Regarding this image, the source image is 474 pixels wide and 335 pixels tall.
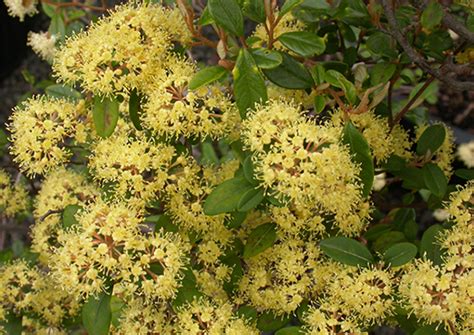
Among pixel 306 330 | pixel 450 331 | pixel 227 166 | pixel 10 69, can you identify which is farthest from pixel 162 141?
pixel 10 69

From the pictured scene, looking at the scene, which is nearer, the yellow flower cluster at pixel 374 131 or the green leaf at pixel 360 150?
the green leaf at pixel 360 150

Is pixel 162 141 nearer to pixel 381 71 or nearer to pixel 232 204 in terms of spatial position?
pixel 232 204

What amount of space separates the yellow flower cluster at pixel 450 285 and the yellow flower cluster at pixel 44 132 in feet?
2.77

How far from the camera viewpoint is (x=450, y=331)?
1.27m

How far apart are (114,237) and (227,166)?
44cm

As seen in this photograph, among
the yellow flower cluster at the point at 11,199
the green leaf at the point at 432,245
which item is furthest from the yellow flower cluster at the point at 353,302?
the yellow flower cluster at the point at 11,199

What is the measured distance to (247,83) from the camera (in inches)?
52.1

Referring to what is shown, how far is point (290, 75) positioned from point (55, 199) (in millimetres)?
762

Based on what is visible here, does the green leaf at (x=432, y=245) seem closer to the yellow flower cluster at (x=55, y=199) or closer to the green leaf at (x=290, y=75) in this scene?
the green leaf at (x=290, y=75)

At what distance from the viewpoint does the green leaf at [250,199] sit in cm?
131

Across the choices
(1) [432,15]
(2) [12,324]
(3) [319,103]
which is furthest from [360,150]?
(2) [12,324]

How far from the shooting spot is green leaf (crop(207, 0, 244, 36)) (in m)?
1.27

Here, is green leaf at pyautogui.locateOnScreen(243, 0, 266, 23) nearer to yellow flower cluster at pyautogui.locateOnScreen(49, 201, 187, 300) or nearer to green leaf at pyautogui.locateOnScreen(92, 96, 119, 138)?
green leaf at pyautogui.locateOnScreen(92, 96, 119, 138)

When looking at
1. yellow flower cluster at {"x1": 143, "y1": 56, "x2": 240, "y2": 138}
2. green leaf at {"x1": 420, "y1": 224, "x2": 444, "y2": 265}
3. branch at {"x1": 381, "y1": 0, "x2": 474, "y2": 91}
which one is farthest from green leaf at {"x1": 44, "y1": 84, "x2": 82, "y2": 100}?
green leaf at {"x1": 420, "y1": 224, "x2": 444, "y2": 265}
